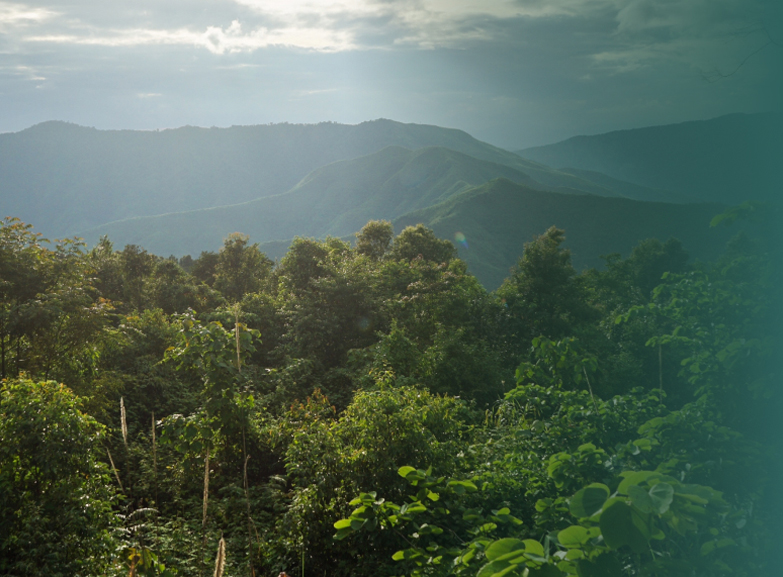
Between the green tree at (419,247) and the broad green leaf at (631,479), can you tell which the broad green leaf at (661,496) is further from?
the green tree at (419,247)

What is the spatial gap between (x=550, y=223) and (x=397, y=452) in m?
130

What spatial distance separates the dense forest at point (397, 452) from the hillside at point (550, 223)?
8827cm

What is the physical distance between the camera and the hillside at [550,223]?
104 metres

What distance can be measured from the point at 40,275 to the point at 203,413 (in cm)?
505

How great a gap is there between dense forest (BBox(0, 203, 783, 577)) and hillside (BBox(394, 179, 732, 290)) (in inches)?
3475

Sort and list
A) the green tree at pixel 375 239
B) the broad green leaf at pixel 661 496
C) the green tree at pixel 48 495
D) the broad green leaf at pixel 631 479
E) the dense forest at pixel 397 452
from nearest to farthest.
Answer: the broad green leaf at pixel 661 496
the broad green leaf at pixel 631 479
the dense forest at pixel 397 452
the green tree at pixel 48 495
the green tree at pixel 375 239

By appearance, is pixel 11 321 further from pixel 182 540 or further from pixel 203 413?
pixel 182 540

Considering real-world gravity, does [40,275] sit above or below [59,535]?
above

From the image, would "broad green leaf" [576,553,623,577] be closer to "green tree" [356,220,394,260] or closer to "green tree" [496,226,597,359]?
"green tree" [496,226,597,359]

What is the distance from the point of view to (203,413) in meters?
7.39

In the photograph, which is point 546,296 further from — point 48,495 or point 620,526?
point 620,526

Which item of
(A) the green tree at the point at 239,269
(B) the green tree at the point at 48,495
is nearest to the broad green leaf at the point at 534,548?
(B) the green tree at the point at 48,495

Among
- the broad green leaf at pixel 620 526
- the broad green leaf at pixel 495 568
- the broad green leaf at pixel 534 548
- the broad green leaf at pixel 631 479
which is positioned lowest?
the broad green leaf at pixel 495 568

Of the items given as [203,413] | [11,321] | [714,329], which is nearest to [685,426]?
[714,329]
